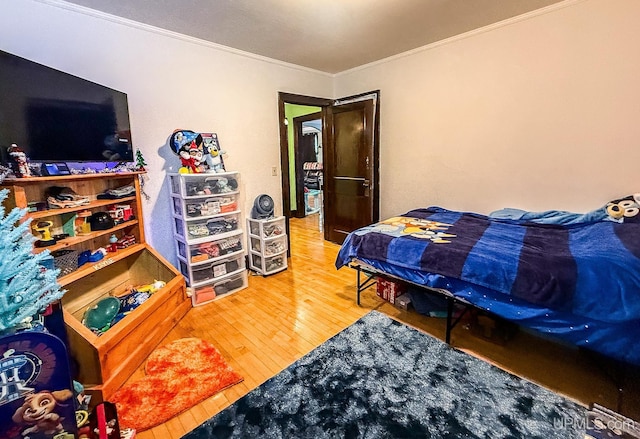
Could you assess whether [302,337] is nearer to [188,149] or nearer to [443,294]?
[443,294]

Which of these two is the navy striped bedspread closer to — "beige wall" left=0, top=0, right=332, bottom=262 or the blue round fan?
the blue round fan

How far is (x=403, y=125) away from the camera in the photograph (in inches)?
141

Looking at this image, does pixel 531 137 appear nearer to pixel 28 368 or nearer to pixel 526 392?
pixel 526 392

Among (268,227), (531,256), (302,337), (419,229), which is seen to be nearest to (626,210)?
(531,256)

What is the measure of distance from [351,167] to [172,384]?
321 cm

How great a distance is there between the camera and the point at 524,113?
105 inches

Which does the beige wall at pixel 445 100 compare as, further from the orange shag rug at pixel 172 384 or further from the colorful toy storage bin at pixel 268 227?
the orange shag rug at pixel 172 384

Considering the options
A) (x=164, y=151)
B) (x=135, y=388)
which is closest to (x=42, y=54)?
(x=164, y=151)

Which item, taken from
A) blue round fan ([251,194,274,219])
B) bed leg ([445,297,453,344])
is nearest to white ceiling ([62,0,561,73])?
blue round fan ([251,194,274,219])

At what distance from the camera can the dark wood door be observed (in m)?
3.85

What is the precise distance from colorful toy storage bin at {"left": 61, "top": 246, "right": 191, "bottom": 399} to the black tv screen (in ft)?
2.62

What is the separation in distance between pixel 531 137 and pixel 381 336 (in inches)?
88.4

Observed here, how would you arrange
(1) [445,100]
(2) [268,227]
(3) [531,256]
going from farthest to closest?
(2) [268,227] < (1) [445,100] < (3) [531,256]

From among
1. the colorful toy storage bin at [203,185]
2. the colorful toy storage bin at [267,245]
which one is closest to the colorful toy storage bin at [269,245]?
the colorful toy storage bin at [267,245]
